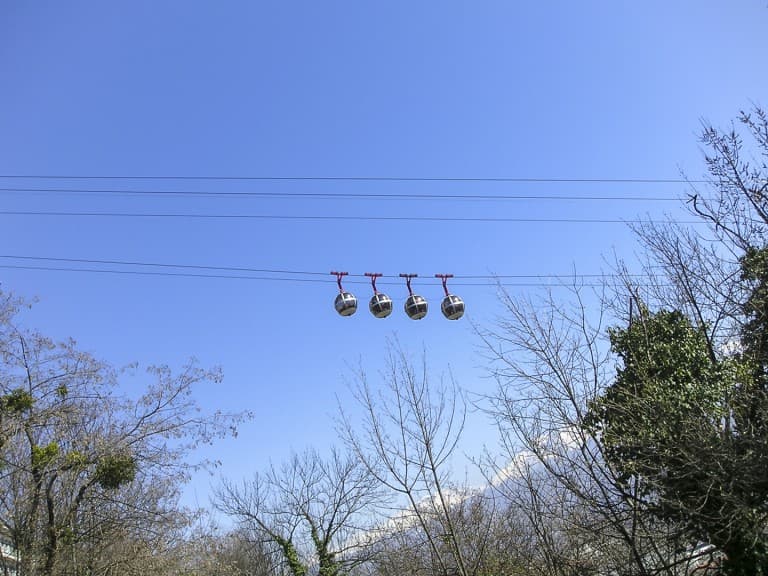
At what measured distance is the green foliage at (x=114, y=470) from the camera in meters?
11.4

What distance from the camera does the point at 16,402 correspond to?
10.9 meters

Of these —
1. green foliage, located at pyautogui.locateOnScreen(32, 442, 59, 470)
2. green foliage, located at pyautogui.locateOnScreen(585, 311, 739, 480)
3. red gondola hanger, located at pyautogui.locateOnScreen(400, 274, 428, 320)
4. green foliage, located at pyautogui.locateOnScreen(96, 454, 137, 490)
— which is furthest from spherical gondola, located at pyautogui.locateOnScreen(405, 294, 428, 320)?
green foliage, located at pyautogui.locateOnScreen(32, 442, 59, 470)

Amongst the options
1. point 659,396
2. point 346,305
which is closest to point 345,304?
point 346,305

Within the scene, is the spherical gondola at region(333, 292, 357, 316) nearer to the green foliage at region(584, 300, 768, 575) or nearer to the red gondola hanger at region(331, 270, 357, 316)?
the red gondola hanger at region(331, 270, 357, 316)

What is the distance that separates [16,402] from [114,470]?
224 cm

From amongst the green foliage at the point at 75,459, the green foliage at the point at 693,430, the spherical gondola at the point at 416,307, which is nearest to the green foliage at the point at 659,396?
the green foliage at the point at 693,430

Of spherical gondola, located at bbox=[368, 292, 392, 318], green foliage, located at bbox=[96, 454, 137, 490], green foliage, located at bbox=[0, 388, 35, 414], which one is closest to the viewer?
spherical gondola, located at bbox=[368, 292, 392, 318]

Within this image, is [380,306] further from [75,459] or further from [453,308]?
[75,459]

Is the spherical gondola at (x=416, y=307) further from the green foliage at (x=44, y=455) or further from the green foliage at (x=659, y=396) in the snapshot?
the green foliage at (x=44, y=455)

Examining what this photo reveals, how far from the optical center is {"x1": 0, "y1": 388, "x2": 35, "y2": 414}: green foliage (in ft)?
35.7

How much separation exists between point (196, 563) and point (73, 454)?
603cm

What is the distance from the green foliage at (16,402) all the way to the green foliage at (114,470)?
5.82 feet

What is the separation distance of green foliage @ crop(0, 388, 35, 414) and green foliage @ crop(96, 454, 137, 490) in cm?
178

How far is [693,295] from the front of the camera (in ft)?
37.9
